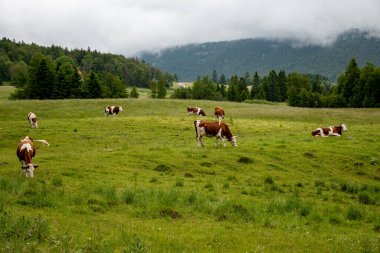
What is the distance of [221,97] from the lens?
13200 centimetres

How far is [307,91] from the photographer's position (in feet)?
392

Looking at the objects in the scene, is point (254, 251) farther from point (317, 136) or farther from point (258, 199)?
point (317, 136)

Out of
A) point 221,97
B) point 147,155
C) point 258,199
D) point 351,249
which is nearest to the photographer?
point 351,249

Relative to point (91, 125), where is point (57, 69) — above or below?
above

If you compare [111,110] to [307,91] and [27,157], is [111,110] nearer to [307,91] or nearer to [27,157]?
[27,157]

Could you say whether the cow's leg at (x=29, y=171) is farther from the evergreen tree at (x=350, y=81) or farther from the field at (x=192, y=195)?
the evergreen tree at (x=350, y=81)

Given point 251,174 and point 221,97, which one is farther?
point 221,97

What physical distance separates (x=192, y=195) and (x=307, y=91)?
11053 cm

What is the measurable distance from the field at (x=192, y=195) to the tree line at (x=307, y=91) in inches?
2430

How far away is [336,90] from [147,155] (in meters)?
88.8

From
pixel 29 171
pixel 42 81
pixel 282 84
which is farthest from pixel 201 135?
pixel 282 84

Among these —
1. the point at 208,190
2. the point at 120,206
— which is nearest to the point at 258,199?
the point at 208,190

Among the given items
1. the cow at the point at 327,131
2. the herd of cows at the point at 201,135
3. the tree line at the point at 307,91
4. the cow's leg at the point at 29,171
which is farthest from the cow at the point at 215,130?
the tree line at the point at 307,91

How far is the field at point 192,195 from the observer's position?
400 inches
